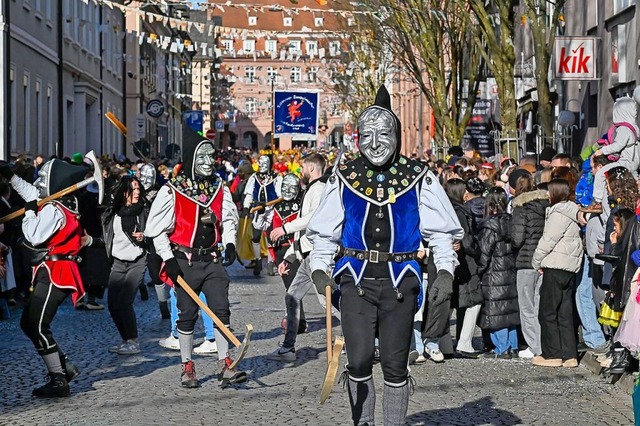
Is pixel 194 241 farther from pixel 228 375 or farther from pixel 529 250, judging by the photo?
pixel 529 250

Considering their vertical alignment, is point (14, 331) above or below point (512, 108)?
below

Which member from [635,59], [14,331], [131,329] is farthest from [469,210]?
[635,59]

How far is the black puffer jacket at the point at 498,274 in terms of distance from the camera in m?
12.5

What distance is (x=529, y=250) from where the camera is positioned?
12461 millimetres

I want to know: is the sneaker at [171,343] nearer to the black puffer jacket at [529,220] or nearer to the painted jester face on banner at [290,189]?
the painted jester face on banner at [290,189]

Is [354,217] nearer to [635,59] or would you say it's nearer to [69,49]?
[635,59]

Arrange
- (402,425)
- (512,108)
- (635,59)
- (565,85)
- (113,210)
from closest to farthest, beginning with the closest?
(402,425) → (113,210) → (635,59) → (512,108) → (565,85)

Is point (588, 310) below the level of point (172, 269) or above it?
below

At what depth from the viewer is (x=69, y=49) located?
39188 millimetres

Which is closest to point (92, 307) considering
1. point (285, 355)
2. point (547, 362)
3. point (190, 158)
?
point (285, 355)

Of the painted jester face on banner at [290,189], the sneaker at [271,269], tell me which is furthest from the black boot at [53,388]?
the sneaker at [271,269]

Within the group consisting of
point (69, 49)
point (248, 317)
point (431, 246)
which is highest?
point (69, 49)

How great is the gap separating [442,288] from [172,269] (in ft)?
11.6

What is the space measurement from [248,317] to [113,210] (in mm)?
2550
